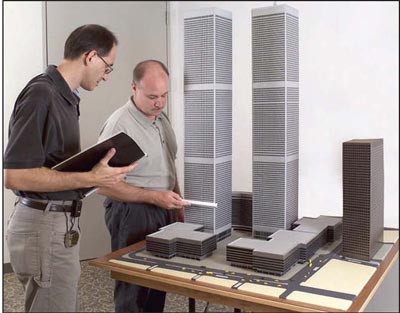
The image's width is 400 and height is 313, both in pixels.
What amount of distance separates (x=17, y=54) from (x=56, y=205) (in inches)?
18.5

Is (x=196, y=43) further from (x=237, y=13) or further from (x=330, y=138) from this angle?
(x=330, y=138)

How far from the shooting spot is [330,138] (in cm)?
181

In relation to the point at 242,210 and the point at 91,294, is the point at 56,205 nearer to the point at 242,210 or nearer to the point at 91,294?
the point at 91,294

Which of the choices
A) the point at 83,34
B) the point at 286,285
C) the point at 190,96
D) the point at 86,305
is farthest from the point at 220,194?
the point at 83,34

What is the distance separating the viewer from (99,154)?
1.38 m

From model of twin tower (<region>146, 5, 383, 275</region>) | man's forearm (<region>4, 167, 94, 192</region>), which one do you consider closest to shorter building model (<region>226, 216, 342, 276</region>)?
model of twin tower (<region>146, 5, 383, 275</region>)

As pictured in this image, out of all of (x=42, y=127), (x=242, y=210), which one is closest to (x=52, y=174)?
(x=42, y=127)

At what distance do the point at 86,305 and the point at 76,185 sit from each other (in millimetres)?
449

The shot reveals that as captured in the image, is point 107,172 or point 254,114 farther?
point 254,114

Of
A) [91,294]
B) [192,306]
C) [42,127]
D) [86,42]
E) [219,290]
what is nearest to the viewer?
[219,290]

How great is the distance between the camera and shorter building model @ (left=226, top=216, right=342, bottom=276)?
1.34 m

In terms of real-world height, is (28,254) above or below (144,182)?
below

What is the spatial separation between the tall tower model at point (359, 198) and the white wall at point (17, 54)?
0.99 meters

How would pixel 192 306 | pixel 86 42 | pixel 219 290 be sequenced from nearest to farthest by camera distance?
pixel 219 290, pixel 86 42, pixel 192 306
